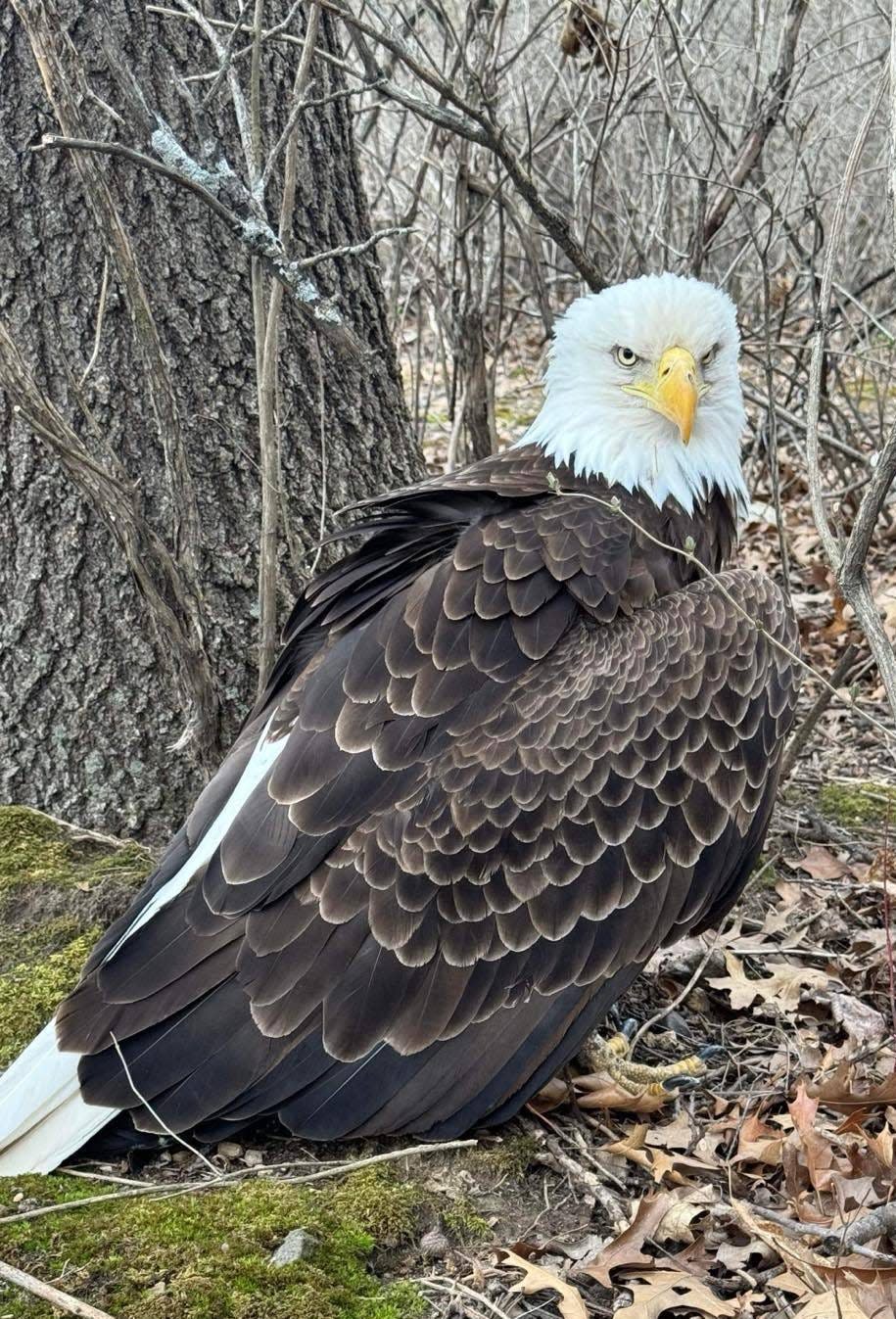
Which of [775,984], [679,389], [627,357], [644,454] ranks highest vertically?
[627,357]

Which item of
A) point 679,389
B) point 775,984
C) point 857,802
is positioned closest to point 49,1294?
point 775,984

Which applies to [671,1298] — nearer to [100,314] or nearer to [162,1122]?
[162,1122]

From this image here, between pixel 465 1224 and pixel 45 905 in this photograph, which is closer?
pixel 465 1224

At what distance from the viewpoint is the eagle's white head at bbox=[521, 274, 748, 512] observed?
13.9 feet

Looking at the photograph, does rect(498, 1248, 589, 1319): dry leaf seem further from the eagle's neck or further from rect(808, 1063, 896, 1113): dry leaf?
the eagle's neck

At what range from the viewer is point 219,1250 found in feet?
10.4

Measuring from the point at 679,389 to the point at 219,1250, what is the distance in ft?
9.05

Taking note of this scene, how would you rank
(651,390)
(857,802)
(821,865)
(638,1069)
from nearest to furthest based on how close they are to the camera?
(638,1069), (651,390), (821,865), (857,802)

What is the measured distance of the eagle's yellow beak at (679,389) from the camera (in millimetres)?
4184

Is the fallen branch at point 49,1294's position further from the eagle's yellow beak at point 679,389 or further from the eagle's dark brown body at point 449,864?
the eagle's yellow beak at point 679,389

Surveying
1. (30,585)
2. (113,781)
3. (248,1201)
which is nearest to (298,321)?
(30,585)

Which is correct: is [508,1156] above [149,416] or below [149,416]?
below

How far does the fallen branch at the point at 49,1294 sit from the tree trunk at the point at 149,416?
196 cm

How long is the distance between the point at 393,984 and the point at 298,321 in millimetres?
2353
